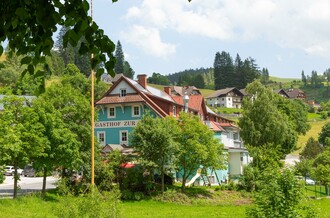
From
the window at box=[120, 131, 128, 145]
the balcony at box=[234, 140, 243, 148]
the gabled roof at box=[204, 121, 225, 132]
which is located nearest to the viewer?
the window at box=[120, 131, 128, 145]

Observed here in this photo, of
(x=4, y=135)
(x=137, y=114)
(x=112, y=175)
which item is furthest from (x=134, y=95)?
(x=4, y=135)

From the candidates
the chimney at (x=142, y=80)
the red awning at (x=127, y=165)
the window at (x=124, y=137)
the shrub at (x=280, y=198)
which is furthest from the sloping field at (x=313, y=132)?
the shrub at (x=280, y=198)

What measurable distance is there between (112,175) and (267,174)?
21.6m

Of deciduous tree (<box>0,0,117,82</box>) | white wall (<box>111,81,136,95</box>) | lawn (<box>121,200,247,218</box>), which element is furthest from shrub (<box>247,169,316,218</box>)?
white wall (<box>111,81,136,95</box>)

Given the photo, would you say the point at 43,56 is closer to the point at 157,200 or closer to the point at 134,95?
the point at 157,200

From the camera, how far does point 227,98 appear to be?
15200 cm

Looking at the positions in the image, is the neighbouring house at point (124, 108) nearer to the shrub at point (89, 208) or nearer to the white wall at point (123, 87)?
the white wall at point (123, 87)

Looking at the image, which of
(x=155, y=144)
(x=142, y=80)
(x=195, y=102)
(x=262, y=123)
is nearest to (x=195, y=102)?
(x=195, y=102)

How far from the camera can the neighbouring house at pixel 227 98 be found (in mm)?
151125

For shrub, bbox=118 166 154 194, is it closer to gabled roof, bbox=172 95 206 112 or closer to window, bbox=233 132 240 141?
gabled roof, bbox=172 95 206 112

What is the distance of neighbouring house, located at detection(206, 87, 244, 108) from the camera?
151m

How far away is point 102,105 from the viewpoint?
152ft

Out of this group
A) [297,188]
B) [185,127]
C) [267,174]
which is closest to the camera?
[297,188]

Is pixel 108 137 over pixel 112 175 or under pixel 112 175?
over
